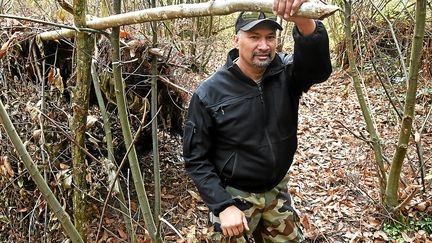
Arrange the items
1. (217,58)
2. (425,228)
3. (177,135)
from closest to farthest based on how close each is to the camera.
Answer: (425,228), (177,135), (217,58)

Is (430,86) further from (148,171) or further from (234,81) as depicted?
(234,81)

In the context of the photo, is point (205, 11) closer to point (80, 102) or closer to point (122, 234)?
point (80, 102)

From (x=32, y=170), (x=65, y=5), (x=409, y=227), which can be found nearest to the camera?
(x=32, y=170)

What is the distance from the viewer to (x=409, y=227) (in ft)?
12.8

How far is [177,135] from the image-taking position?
488 cm

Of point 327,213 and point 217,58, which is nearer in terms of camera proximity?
point 327,213

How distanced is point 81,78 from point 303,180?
384cm

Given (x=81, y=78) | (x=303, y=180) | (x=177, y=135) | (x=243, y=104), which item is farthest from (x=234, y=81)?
(x=303, y=180)

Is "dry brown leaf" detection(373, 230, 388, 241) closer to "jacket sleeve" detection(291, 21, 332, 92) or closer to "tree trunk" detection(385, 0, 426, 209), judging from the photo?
"tree trunk" detection(385, 0, 426, 209)

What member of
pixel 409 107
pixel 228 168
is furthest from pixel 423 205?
pixel 228 168

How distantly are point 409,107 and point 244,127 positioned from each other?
1.43 metres

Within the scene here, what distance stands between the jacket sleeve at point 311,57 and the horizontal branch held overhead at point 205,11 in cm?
70

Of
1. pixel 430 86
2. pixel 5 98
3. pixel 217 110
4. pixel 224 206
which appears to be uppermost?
pixel 217 110

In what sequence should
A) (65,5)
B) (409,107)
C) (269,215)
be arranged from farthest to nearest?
(409,107)
(269,215)
(65,5)
